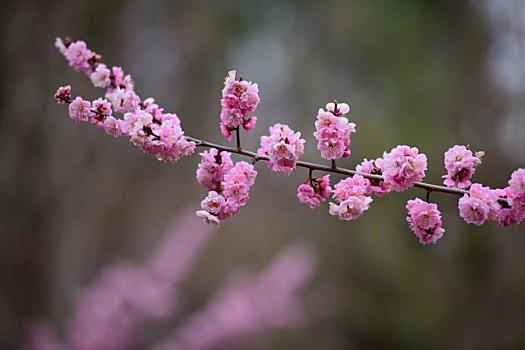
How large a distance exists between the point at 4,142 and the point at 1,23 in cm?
72

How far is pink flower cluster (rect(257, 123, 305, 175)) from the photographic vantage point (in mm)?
1199

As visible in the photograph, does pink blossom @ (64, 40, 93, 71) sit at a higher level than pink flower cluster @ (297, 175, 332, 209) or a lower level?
higher

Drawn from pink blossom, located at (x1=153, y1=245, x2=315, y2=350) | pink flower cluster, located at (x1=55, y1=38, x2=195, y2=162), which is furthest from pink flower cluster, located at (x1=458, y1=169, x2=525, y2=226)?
pink blossom, located at (x1=153, y1=245, x2=315, y2=350)

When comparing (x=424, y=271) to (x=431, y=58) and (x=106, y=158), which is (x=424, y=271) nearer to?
(x=431, y=58)

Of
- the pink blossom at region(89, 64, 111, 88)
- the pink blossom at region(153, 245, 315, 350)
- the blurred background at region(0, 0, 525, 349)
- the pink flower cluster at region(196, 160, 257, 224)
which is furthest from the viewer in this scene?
the pink blossom at region(153, 245, 315, 350)

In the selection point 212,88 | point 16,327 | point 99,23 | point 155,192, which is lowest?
point 16,327

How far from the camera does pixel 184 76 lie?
5.30 m

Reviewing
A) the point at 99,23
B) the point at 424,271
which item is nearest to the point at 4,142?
the point at 99,23

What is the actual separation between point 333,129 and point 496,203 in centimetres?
39

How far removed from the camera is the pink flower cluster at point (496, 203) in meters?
1.15

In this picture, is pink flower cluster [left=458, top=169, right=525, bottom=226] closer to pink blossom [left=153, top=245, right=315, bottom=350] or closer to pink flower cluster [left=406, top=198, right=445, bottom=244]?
pink flower cluster [left=406, top=198, right=445, bottom=244]

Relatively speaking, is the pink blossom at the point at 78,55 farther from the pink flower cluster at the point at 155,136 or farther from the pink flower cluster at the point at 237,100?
the pink flower cluster at the point at 237,100

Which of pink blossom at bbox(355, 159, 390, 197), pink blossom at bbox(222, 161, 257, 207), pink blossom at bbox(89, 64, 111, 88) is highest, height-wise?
pink blossom at bbox(89, 64, 111, 88)

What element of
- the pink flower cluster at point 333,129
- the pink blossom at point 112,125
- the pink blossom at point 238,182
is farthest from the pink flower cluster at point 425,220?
the pink blossom at point 112,125
